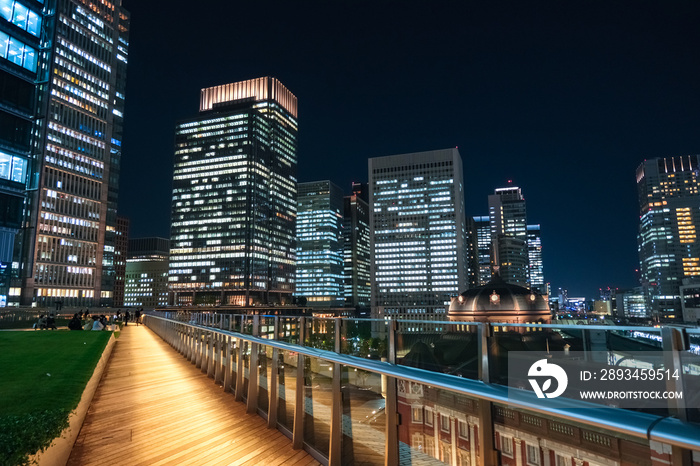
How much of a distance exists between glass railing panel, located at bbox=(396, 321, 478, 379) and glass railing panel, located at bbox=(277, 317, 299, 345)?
3.02 m

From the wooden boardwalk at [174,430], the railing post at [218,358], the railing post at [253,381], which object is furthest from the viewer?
the railing post at [218,358]

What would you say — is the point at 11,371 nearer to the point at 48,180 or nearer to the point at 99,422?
the point at 99,422

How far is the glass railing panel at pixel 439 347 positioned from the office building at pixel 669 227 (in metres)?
194

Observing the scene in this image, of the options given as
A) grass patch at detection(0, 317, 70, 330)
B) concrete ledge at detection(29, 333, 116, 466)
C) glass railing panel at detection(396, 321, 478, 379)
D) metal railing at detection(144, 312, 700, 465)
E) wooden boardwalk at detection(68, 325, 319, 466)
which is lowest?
grass patch at detection(0, 317, 70, 330)

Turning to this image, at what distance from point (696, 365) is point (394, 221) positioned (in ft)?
564

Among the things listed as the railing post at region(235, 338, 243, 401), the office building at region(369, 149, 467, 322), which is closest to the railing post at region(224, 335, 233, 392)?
the railing post at region(235, 338, 243, 401)

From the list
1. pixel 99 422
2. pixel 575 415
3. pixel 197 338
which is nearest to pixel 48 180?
pixel 197 338

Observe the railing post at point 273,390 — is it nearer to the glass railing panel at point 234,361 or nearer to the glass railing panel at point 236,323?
the glass railing panel at point 234,361

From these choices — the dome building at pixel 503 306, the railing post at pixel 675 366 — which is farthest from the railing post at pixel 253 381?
the dome building at pixel 503 306

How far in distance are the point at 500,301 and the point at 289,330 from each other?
3943cm

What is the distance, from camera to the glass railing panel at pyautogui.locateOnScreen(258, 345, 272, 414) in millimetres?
7758

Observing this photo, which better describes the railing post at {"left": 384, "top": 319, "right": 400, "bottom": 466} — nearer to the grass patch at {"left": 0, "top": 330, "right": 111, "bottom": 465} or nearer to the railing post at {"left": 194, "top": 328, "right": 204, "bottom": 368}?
the grass patch at {"left": 0, "top": 330, "right": 111, "bottom": 465}

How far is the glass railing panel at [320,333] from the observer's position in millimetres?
6096

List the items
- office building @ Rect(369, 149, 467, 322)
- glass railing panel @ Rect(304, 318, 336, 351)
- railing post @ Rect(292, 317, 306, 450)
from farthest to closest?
office building @ Rect(369, 149, 467, 322) < railing post @ Rect(292, 317, 306, 450) < glass railing panel @ Rect(304, 318, 336, 351)
